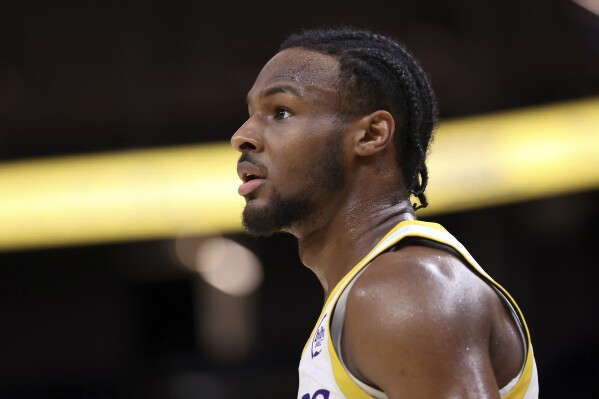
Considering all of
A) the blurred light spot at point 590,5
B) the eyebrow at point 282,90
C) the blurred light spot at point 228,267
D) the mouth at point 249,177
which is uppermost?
the eyebrow at point 282,90

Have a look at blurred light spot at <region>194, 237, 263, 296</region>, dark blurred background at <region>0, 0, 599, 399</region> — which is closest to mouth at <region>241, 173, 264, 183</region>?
dark blurred background at <region>0, 0, 599, 399</region>

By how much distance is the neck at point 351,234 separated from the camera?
285 cm

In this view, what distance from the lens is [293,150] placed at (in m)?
2.87

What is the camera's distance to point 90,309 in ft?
45.3

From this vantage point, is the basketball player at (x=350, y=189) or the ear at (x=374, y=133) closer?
the basketball player at (x=350, y=189)

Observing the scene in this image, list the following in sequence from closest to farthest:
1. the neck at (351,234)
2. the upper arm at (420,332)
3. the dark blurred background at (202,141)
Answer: the upper arm at (420,332)
the neck at (351,234)
the dark blurred background at (202,141)

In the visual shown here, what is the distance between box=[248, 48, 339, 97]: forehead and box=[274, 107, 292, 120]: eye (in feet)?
0.26

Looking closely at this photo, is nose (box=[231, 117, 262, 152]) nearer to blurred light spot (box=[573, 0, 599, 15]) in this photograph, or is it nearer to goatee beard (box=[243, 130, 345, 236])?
goatee beard (box=[243, 130, 345, 236])

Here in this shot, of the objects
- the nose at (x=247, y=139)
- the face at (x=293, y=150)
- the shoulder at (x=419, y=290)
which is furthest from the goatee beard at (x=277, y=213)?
the shoulder at (x=419, y=290)

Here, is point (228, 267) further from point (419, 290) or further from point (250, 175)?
point (419, 290)

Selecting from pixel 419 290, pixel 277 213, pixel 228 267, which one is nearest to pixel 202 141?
pixel 228 267

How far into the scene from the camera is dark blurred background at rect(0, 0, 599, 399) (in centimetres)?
1055

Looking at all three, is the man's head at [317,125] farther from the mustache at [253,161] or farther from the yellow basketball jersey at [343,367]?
the yellow basketball jersey at [343,367]

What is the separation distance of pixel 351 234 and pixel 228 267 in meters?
11.2
